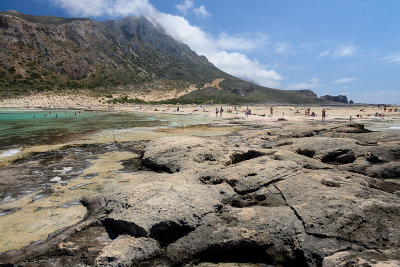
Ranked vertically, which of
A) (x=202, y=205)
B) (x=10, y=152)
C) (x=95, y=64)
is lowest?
(x=10, y=152)

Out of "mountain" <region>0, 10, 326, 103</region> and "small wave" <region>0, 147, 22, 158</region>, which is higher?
"mountain" <region>0, 10, 326, 103</region>

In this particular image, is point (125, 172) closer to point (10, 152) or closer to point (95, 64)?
point (10, 152)

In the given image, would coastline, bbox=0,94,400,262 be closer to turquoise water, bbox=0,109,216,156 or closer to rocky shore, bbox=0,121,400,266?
rocky shore, bbox=0,121,400,266

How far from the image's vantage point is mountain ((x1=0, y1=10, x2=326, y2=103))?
79500 millimetres

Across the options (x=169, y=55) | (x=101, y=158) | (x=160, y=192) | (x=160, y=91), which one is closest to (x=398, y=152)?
(x=160, y=192)

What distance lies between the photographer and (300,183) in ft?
19.4

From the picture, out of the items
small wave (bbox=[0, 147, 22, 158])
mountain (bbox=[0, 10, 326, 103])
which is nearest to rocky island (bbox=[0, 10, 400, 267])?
small wave (bbox=[0, 147, 22, 158])

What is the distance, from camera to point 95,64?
321 ft

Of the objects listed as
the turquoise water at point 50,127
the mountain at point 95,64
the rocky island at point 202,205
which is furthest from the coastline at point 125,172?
the mountain at point 95,64

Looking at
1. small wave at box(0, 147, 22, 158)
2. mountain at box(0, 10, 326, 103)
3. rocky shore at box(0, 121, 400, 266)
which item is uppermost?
mountain at box(0, 10, 326, 103)

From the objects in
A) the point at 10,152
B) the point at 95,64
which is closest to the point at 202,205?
the point at 10,152

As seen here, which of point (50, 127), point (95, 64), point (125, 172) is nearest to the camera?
point (125, 172)

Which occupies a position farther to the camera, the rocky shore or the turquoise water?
the turquoise water

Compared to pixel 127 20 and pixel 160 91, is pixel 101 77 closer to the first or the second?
pixel 160 91
